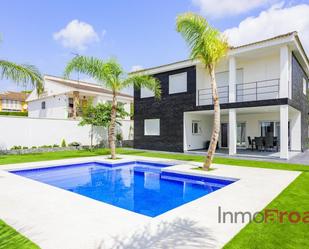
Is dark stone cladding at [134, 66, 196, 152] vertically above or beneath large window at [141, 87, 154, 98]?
beneath

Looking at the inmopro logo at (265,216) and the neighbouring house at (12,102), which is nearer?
the inmopro logo at (265,216)

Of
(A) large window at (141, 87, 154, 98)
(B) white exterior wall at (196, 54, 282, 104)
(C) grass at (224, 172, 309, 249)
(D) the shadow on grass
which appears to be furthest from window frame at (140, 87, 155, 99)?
(D) the shadow on grass

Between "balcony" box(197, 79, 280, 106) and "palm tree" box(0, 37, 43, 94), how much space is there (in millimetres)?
11932

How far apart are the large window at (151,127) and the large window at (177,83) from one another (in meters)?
3.22

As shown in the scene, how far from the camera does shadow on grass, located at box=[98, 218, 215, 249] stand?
374 cm

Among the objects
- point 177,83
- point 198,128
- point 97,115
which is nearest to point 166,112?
point 177,83

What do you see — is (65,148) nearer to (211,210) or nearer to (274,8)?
(211,210)

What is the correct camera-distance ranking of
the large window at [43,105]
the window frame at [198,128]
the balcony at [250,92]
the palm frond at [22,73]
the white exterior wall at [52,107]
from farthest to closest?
the large window at [43,105] < the white exterior wall at [52,107] < the window frame at [198,128] < the balcony at [250,92] < the palm frond at [22,73]

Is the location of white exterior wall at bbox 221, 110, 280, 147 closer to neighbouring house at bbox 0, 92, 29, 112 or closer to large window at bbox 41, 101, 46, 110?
large window at bbox 41, 101, 46, 110

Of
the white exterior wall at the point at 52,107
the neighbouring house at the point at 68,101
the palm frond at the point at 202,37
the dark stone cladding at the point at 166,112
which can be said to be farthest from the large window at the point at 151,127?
the white exterior wall at the point at 52,107

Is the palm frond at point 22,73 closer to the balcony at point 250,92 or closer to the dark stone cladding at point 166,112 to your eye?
the dark stone cladding at point 166,112

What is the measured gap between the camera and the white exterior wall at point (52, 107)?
90.7 feet

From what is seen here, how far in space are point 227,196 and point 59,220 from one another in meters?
4.59

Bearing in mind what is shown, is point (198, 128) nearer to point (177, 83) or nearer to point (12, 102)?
point (177, 83)
